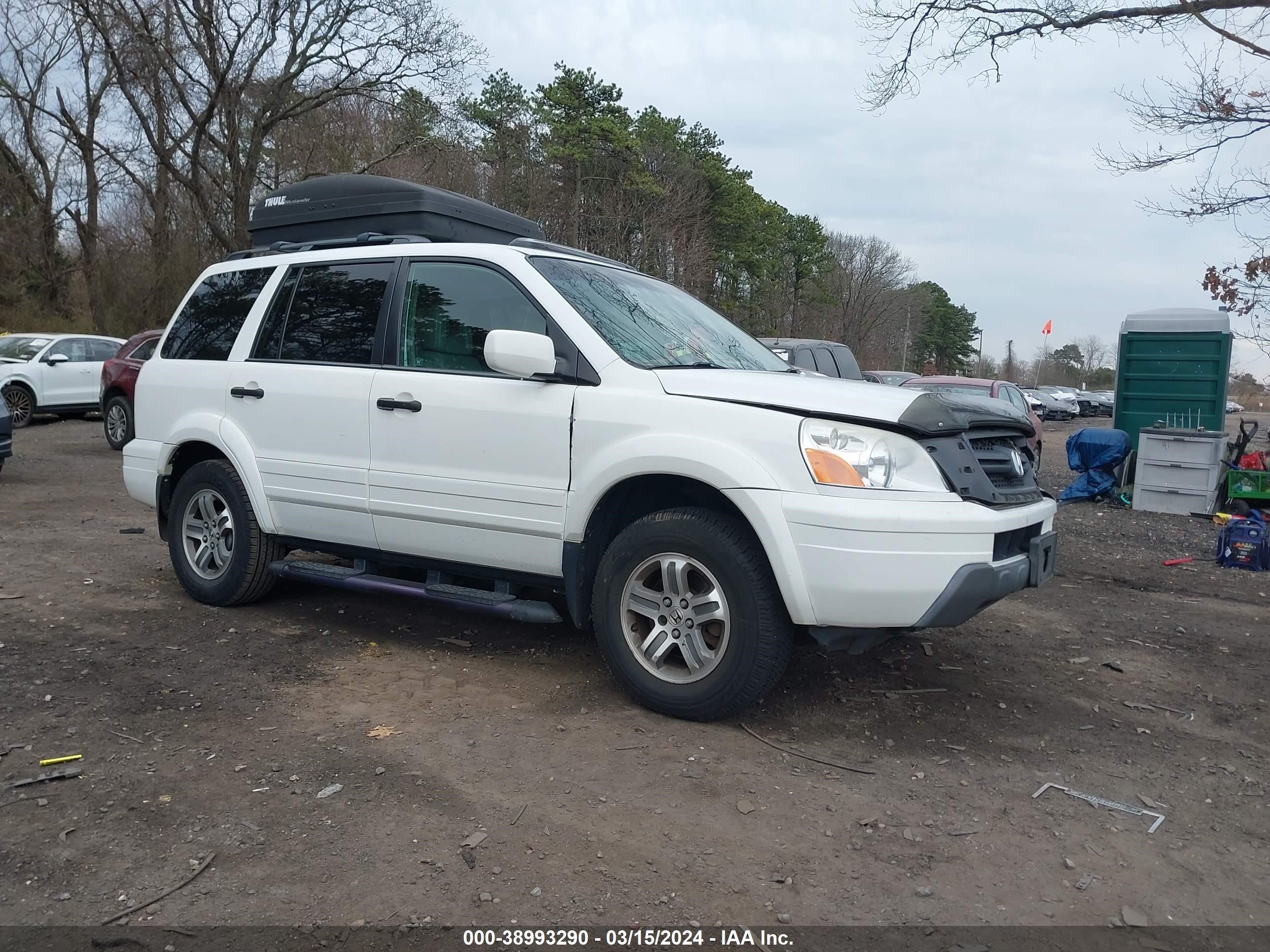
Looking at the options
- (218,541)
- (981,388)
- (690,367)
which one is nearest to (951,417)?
(690,367)

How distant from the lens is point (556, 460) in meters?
4.12

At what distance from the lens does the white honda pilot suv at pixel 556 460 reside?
360cm

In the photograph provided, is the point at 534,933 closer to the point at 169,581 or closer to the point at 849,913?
the point at 849,913

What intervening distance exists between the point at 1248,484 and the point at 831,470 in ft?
31.5

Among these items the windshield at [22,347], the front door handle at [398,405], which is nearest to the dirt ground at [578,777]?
the front door handle at [398,405]

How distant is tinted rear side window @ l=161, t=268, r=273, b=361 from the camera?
213 inches

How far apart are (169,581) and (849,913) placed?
4938 millimetres

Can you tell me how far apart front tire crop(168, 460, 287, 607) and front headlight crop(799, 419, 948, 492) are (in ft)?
10.2

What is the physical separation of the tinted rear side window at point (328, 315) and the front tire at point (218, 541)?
0.76 m

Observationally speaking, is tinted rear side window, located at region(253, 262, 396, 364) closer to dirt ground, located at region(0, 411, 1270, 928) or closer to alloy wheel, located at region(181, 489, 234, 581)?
alloy wheel, located at region(181, 489, 234, 581)

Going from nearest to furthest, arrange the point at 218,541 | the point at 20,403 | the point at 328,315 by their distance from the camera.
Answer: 1. the point at 328,315
2. the point at 218,541
3. the point at 20,403

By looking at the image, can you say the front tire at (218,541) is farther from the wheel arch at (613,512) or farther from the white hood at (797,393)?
the white hood at (797,393)

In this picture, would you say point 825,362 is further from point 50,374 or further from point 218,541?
point 50,374

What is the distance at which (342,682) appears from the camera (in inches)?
172
